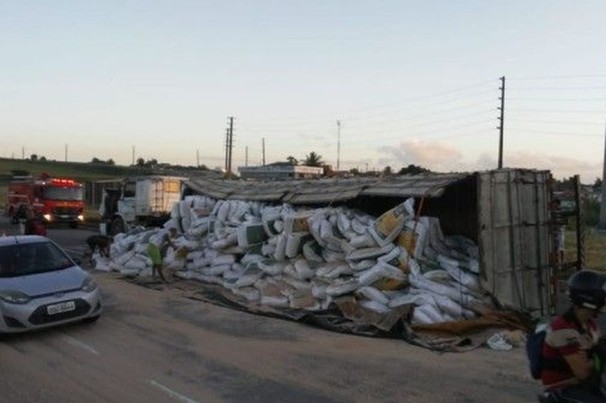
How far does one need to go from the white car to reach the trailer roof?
19.1 feet

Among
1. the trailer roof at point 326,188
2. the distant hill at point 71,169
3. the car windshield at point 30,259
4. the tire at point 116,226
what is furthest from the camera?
the distant hill at point 71,169

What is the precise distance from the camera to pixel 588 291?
382 cm

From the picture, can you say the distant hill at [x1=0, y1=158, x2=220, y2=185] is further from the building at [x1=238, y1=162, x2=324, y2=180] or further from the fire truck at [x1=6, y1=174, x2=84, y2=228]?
the building at [x1=238, y1=162, x2=324, y2=180]


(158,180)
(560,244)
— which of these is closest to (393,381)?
(560,244)

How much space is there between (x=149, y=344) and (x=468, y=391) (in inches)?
180

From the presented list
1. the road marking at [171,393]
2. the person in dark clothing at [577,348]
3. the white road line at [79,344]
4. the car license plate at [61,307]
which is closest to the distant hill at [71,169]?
the car license plate at [61,307]

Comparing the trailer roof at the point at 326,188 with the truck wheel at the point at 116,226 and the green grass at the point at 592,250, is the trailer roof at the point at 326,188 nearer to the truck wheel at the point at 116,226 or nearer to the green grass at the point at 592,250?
the green grass at the point at 592,250

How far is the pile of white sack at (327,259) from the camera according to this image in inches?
458

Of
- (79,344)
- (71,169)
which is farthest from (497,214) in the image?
(71,169)

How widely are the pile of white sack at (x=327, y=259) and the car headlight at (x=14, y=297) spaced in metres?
4.72

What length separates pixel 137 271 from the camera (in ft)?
56.4

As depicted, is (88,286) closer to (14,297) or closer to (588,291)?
(14,297)

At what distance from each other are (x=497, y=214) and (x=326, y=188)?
446cm

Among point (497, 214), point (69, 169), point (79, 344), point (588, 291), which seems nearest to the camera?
point (588, 291)
